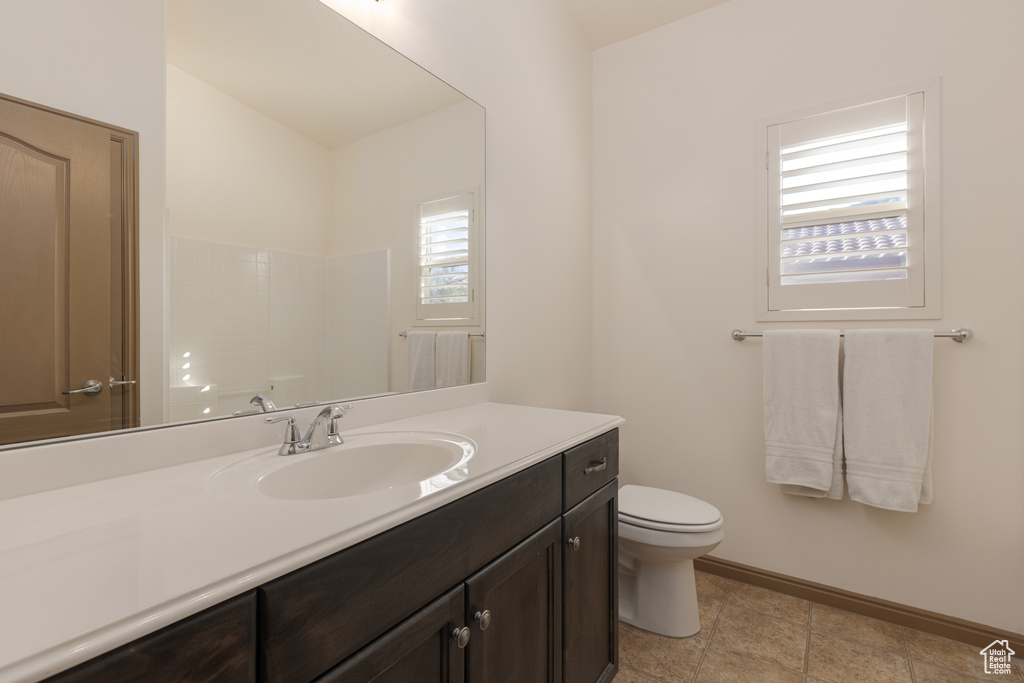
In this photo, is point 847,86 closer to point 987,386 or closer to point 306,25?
point 987,386

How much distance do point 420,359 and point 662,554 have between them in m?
1.08

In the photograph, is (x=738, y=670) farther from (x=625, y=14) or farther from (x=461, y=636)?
(x=625, y=14)

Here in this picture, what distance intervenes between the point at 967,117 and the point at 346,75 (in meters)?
2.11

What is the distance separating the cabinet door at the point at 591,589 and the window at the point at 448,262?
2.39 ft

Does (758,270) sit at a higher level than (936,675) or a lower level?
higher

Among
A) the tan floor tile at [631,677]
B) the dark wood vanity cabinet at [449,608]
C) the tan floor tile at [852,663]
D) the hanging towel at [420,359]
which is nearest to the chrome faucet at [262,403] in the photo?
the hanging towel at [420,359]

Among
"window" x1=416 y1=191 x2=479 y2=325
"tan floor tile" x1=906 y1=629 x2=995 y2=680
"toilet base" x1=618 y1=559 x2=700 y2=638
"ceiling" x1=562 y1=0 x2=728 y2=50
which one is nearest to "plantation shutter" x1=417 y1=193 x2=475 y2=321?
"window" x1=416 y1=191 x2=479 y2=325

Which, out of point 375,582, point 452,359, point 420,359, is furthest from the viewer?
point 452,359

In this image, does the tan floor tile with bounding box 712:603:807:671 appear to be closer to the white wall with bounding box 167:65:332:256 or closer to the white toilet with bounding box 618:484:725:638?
the white toilet with bounding box 618:484:725:638

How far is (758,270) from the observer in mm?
2039

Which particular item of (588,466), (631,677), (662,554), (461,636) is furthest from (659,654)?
(461,636)

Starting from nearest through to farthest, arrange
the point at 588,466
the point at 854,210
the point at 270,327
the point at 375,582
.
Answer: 1. the point at 375,582
2. the point at 270,327
3. the point at 588,466
4. the point at 854,210

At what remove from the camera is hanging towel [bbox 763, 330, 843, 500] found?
184 centimetres

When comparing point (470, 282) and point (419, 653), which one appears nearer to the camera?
point (419, 653)
